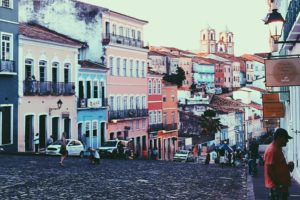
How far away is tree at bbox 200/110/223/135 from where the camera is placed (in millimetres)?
66438

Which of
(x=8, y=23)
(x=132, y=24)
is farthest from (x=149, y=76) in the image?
(x=8, y=23)

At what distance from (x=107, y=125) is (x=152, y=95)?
10.4m

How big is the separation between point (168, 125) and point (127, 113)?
898 centimetres


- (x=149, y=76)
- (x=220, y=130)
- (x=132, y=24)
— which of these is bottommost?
(x=220, y=130)

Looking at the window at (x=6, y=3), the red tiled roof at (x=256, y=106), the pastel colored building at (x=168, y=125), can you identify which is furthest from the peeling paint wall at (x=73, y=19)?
the red tiled roof at (x=256, y=106)

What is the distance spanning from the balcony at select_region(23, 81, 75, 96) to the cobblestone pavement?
1092cm

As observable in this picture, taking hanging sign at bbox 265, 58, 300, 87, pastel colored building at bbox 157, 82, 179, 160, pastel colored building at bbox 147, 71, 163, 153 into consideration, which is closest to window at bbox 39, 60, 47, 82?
pastel colored building at bbox 147, 71, 163, 153

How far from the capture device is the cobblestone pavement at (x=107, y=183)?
13625 mm

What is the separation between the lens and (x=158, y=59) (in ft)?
359

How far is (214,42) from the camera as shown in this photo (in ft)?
598

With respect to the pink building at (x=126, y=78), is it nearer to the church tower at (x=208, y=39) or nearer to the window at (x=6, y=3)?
the window at (x=6, y=3)

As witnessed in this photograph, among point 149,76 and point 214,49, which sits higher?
point 214,49

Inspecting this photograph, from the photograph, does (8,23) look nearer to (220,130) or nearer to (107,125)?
(107,125)

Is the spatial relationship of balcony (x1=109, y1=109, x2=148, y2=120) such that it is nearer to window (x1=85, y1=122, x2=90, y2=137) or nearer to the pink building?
the pink building
